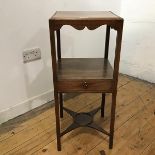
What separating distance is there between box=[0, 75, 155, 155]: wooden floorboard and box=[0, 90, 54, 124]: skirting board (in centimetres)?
4

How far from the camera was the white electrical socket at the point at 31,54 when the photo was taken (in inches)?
58.6

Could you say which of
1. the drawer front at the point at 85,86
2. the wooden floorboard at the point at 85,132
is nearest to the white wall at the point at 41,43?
the wooden floorboard at the point at 85,132

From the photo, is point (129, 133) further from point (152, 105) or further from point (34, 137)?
point (34, 137)

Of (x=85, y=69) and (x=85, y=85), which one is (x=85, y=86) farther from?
(x=85, y=69)

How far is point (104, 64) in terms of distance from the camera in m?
1.26

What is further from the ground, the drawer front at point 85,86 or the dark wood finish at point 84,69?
the dark wood finish at point 84,69

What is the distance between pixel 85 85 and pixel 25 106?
0.73 metres

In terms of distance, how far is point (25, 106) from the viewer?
1615 mm

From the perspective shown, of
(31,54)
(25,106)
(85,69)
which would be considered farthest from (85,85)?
(25,106)

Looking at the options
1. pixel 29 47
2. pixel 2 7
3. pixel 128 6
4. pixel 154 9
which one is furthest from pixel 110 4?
pixel 2 7

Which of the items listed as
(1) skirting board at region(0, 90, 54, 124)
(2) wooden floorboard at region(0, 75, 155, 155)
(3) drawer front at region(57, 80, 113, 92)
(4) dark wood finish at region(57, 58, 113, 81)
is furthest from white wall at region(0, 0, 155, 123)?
(3) drawer front at region(57, 80, 113, 92)

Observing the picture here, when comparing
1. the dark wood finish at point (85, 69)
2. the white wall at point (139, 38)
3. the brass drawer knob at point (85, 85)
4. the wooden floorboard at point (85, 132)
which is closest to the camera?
the dark wood finish at point (85, 69)

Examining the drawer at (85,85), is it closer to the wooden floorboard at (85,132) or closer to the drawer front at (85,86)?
the drawer front at (85,86)

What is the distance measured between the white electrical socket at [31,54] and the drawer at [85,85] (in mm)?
533
